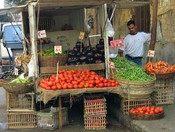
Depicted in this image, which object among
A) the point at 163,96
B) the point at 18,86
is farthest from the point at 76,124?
the point at 163,96

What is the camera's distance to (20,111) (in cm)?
792

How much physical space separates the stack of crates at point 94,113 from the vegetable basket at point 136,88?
1.63ft

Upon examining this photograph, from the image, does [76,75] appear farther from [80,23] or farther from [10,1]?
[10,1]

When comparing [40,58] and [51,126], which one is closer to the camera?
[51,126]

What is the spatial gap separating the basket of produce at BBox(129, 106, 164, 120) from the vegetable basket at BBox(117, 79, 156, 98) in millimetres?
282

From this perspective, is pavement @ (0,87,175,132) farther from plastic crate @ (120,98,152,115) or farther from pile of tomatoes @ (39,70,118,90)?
pile of tomatoes @ (39,70,118,90)

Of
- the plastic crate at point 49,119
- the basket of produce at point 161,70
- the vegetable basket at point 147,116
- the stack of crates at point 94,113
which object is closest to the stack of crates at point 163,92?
the basket of produce at point 161,70

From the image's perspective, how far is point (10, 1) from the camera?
38.4 metres

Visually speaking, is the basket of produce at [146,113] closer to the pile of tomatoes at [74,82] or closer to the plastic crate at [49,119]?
the pile of tomatoes at [74,82]

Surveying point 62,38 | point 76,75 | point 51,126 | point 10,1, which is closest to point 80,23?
point 62,38

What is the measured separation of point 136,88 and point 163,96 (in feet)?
4.23

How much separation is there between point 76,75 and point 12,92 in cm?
139

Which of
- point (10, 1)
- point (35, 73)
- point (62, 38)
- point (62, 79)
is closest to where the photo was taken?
point (62, 79)

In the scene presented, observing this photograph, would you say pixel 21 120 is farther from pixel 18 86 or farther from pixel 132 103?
pixel 132 103
